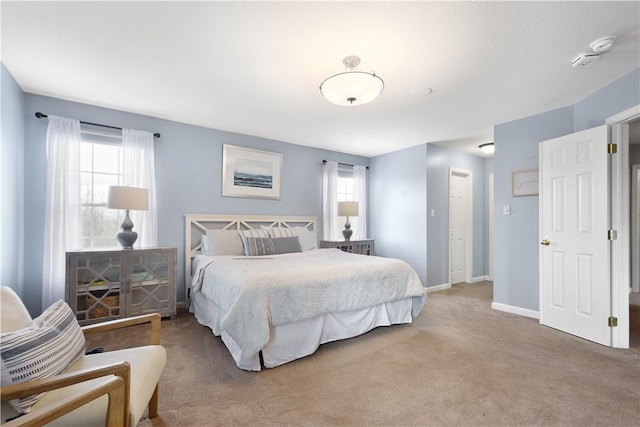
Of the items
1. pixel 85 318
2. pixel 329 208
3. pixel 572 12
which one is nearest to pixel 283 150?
pixel 329 208

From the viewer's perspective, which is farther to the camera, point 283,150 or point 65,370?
point 283,150

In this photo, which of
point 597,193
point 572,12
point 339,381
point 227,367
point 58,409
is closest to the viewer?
point 58,409

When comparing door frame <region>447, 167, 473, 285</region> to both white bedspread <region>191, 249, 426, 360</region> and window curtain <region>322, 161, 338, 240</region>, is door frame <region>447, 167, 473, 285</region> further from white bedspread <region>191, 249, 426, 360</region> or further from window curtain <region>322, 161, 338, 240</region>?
white bedspread <region>191, 249, 426, 360</region>

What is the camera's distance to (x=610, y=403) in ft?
5.96

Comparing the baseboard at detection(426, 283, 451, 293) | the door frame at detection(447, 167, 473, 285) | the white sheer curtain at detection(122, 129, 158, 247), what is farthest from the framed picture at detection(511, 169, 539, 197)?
the white sheer curtain at detection(122, 129, 158, 247)

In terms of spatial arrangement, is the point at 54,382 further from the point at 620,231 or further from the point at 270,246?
the point at 620,231

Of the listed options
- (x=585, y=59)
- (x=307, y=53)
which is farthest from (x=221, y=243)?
(x=585, y=59)

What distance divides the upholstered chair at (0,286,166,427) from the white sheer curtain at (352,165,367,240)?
432cm

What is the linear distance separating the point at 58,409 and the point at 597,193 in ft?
13.2

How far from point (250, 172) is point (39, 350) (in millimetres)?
3445

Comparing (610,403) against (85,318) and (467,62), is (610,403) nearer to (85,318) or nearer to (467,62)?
(467,62)

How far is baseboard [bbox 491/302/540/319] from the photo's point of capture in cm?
347

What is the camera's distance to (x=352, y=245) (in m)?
4.86

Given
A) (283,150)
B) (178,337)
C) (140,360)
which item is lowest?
(178,337)
